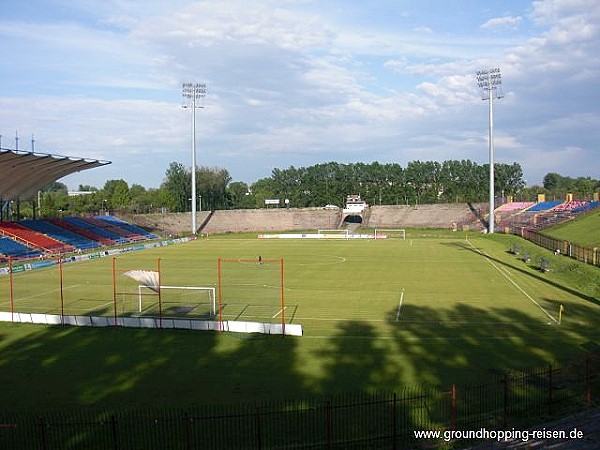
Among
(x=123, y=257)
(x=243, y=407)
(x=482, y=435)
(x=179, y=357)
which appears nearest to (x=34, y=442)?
(x=243, y=407)

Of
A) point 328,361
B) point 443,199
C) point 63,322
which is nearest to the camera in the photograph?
point 328,361

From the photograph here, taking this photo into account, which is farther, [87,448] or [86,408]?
[86,408]

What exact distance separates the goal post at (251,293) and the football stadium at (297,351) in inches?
5.6

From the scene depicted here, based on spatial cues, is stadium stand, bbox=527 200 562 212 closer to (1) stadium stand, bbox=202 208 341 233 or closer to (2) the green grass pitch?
(1) stadium stand, bbox=202 208 341 233

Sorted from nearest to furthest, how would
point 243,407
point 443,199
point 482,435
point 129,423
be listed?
point 482,435 → point 129,423 → point 243,407 → point 443,199

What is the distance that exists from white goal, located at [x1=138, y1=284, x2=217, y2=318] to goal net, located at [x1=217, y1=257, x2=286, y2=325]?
710 millimetres

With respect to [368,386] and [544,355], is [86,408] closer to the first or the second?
[368,386]

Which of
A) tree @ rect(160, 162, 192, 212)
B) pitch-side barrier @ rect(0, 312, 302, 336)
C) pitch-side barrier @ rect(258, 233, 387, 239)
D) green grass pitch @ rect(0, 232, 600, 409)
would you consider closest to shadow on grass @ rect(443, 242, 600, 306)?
green grass pitch @ rect(0, 232, 600, 409)

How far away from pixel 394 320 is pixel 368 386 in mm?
8977

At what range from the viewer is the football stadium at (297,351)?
12938 millimetres

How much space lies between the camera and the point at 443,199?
429 feet

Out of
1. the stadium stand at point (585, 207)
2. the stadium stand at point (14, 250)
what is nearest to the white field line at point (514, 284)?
the stadium stand at point (585, 207)

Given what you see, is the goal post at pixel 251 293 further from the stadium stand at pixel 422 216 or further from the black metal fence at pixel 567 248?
the stadium stand at pixel 422 216

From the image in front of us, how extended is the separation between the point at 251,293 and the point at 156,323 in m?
8.96
